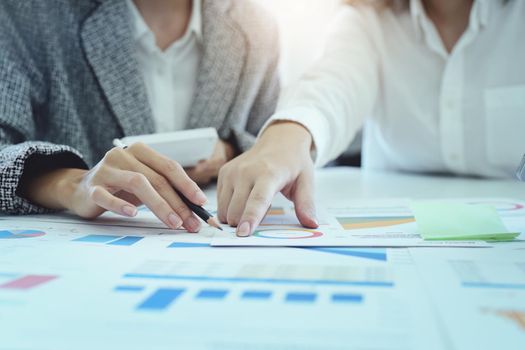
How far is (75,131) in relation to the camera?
3.08 feet

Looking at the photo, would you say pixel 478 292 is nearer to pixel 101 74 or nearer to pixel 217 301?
pixel 217 301

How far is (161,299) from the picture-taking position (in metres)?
0.33

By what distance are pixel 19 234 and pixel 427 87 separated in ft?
2.54

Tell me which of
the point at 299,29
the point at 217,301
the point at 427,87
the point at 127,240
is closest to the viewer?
the point at 217,301

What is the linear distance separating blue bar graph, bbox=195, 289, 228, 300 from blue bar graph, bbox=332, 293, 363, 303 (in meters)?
0.07

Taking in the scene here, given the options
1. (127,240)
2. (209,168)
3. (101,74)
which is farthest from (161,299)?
(101,74)

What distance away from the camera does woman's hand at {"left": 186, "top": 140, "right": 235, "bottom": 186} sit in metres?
0.89

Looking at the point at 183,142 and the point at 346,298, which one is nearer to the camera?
the point at 346,298

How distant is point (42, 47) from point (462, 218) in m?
0.74

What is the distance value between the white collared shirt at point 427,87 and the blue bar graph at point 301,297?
0.52 meters

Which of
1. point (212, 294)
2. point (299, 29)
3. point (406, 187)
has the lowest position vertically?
point (406, 187)

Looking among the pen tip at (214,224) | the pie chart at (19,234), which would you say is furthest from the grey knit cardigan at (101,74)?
the pen tip at (214,224)

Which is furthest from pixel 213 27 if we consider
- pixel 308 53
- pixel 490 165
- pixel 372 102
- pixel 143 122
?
pixel 308 53

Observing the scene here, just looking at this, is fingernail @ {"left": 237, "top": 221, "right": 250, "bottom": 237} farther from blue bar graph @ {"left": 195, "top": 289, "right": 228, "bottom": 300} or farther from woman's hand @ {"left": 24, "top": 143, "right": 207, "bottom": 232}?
blue bar graph @ {"left": 195, "top": 289, "right": 228, "bottom": 300}
